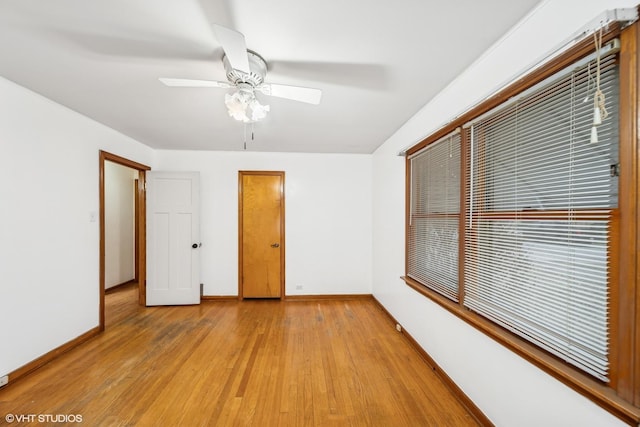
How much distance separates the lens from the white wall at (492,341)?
1.05 meters

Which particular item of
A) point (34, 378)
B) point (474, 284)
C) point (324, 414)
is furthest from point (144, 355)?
point (474, 284)

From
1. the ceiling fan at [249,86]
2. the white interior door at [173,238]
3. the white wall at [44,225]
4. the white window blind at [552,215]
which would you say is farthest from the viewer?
the white interior door at [173,238]

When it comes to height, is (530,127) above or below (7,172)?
above

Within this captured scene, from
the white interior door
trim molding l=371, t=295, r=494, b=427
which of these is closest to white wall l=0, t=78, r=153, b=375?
the white interior door

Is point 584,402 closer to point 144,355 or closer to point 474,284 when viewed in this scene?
point 474,284

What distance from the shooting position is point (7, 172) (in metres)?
1.90

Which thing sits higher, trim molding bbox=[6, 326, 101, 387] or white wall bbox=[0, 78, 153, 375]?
white wall bbox=[0, 78, 153, 375]

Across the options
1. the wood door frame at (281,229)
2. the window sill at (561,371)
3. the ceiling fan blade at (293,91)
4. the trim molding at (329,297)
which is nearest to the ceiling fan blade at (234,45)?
the ceiling fan blade at (293,91)

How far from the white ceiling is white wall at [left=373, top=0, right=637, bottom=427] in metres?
0.11

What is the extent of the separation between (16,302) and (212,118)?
2.28 meters

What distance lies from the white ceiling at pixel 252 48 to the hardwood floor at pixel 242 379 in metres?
2.39

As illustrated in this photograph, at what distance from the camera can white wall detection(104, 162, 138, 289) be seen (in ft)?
13.9

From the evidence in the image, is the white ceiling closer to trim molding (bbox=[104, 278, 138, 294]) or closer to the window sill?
the window sill

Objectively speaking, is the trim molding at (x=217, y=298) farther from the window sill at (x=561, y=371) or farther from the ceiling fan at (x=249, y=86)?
the window sill at (x=561, y=371)
